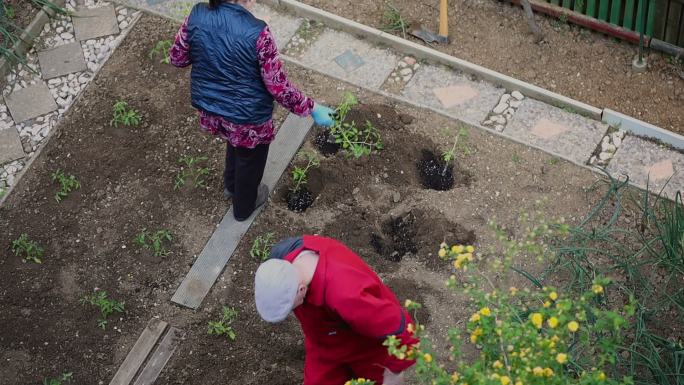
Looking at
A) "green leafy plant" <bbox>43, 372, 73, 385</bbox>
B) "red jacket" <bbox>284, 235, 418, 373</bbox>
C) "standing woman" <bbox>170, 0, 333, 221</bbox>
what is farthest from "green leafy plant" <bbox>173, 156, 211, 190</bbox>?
"red jacket" <bbox>284, 235, 418, 373</bbox>

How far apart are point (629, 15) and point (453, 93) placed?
4.33 feet

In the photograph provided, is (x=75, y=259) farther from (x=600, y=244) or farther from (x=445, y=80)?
(x=600, y=244)

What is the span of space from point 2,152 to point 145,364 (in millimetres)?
2024

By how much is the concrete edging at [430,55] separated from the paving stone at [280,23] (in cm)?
6

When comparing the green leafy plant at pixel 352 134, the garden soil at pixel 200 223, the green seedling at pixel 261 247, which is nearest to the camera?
the garden soil at pixel 200 223

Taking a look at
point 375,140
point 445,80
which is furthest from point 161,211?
point 445,80

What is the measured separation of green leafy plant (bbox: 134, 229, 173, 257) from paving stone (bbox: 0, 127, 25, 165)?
121 cm

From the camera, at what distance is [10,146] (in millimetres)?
6051

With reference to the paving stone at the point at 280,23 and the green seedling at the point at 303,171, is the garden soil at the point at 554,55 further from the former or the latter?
the green seedling at the point at 303,171

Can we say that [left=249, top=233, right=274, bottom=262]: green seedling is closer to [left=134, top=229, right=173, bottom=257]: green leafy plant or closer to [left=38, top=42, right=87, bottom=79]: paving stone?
[left=134, top=229, right=173, bottom=257]: green leafy plant

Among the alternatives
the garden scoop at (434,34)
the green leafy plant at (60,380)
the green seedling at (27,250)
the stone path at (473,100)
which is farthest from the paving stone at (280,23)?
the green leafy plant at (60,380)

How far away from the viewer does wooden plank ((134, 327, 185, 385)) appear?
16.1 ft

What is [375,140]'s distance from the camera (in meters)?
5.68

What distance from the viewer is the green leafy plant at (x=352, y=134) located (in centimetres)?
561
